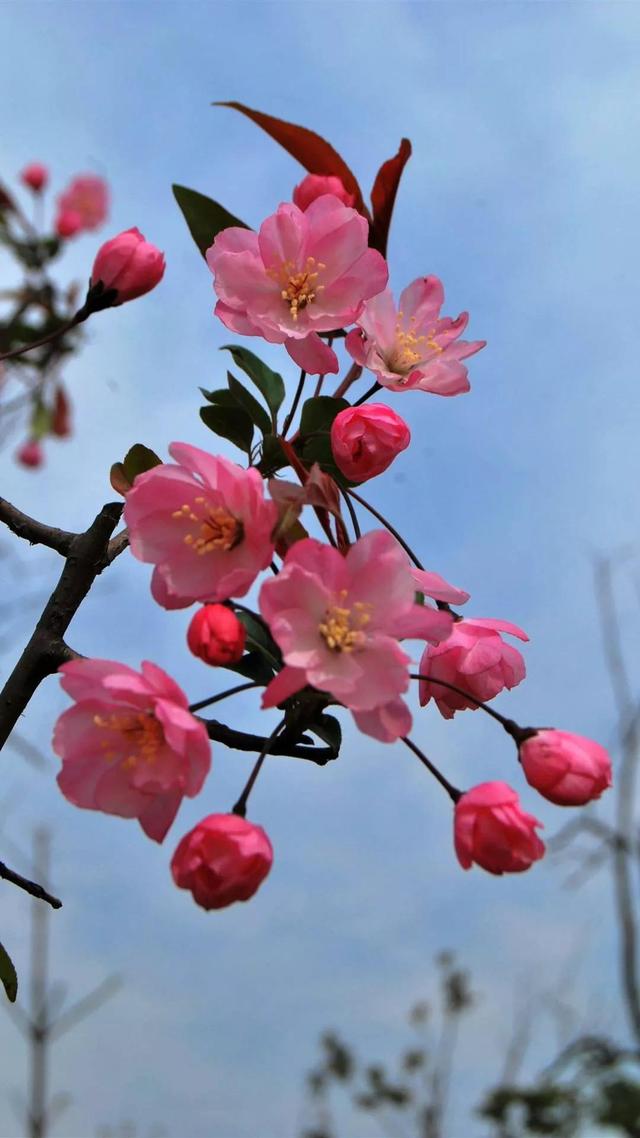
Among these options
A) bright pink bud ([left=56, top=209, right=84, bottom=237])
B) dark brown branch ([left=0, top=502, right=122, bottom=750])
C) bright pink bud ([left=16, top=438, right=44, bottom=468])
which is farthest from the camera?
bright pink bud ([left=16, top=438, right=44, bottom=468])

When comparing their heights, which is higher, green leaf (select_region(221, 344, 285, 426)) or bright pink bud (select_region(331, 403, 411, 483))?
green leaf (select_region(221, 344, 285, 426))

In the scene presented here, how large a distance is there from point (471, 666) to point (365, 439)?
27cm

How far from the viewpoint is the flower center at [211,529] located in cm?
96

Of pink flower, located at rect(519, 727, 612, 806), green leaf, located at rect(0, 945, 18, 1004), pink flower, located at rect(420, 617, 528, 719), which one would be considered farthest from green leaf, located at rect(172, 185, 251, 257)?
green leaf, located at rect(0, 945, 18, 1004)

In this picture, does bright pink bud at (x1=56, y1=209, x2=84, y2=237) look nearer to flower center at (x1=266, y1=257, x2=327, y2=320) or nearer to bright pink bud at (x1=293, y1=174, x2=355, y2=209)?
bright pink bud at (x1=293, y1=174, x2=355, y2=209)

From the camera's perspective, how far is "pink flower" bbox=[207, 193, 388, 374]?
1.15 m

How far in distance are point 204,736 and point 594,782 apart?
1.09 feet

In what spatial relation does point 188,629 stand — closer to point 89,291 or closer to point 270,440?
point 270,440

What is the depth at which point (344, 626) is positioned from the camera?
0.89m

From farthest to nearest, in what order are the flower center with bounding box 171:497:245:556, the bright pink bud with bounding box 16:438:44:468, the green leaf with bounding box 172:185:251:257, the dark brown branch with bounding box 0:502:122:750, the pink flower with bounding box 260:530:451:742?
the bright pink bud with bounding box 16:438:44:468 → the green leaf with bounding box 172:185:251:257 → the dark brown branch with bounding box 0:502:122:750 → the flower center with bounding box 171:497:245:556 → the pink flower with bounding box 260:530:451:742

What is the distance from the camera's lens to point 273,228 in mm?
1161

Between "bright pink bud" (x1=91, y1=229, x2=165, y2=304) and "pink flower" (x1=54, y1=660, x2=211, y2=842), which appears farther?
"bright pink bud" (x1=91, y1=229, x2=165, y2=304)

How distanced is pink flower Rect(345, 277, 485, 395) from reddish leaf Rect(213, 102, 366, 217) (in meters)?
0.13

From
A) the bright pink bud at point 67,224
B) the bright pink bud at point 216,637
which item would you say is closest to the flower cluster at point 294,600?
the bright pink bud at point 216,637
